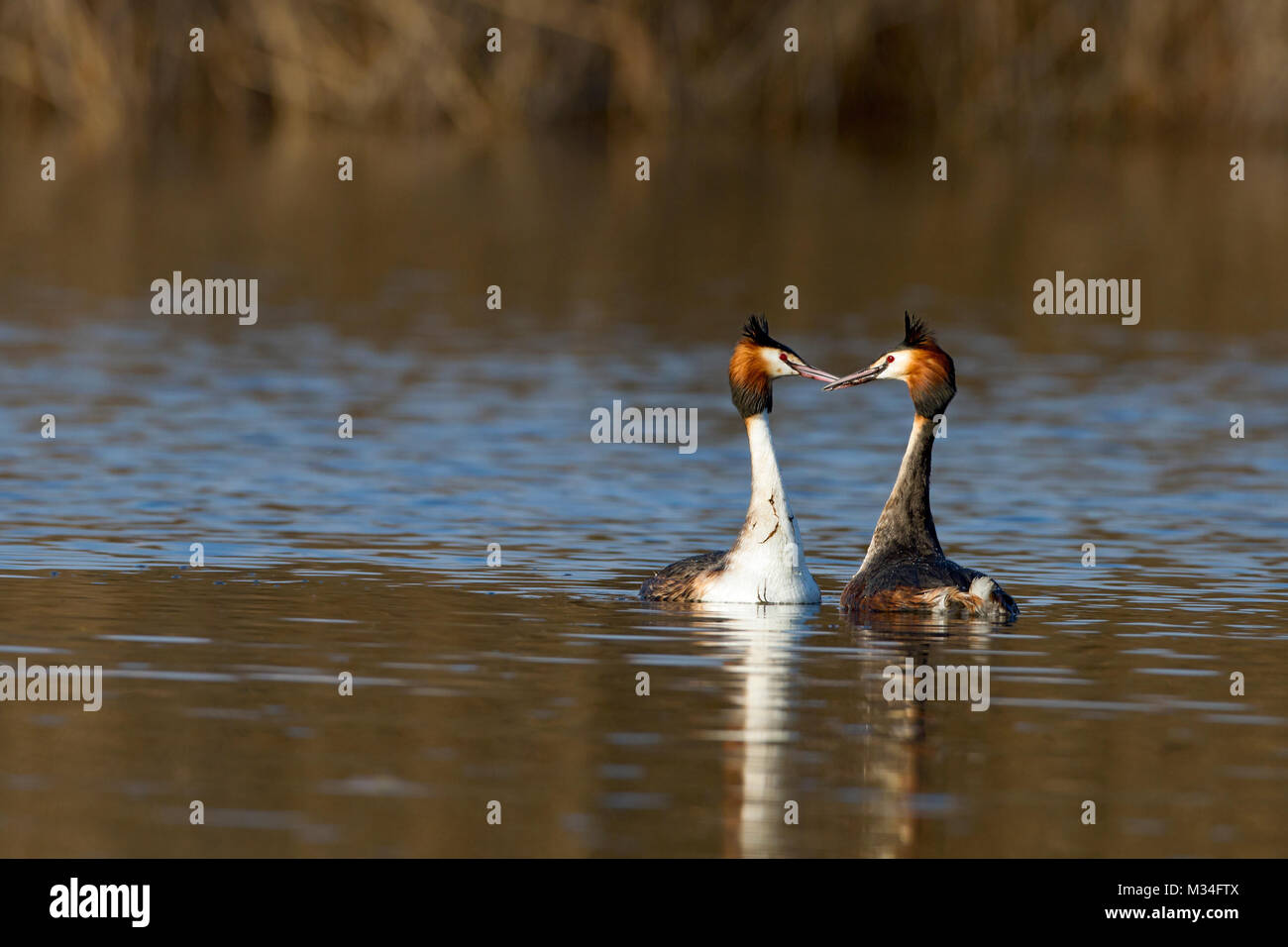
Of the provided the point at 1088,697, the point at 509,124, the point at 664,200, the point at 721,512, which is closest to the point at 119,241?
the point at 664,200

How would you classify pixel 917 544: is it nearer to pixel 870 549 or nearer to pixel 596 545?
pixel 870 549

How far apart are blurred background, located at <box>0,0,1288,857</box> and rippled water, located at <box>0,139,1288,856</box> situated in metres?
0.05

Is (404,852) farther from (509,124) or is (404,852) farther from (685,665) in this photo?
(509,124)

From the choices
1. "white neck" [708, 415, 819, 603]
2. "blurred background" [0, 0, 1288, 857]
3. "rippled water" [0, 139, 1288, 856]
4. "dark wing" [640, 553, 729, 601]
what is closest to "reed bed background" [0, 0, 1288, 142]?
"blurred background" [0, 0, 1288, 857]

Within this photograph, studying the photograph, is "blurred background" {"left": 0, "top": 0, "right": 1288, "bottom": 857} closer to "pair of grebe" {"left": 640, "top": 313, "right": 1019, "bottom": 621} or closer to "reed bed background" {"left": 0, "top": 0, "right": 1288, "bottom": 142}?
"reed bed background" {"left": 0, "top": 0, "right": 1288, "bottom": 142}

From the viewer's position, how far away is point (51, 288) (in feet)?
111

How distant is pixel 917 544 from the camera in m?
15.3

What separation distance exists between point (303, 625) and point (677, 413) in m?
10.4

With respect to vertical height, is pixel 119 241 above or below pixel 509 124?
below

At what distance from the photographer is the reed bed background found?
48250 mm

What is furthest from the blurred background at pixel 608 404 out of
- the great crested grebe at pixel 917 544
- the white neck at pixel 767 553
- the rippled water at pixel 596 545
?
the great crested grebe at pixel 917 544

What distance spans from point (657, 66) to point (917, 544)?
120 feet

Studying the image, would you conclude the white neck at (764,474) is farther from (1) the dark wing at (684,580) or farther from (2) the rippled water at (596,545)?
(2) the rippled water at (596,545)

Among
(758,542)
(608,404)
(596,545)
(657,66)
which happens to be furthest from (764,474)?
(657,66)
